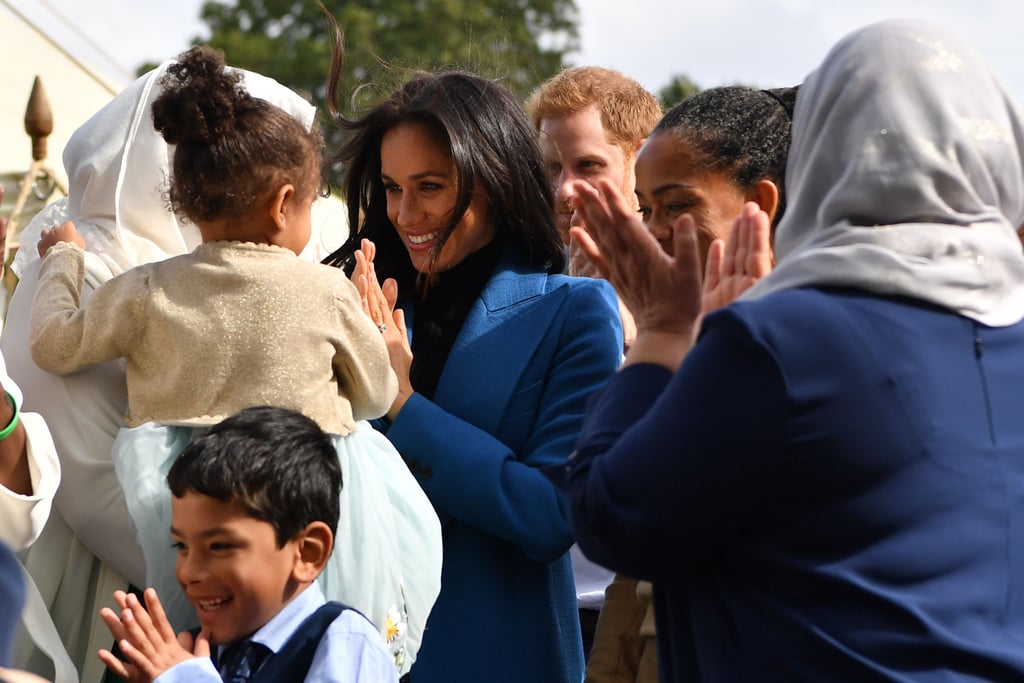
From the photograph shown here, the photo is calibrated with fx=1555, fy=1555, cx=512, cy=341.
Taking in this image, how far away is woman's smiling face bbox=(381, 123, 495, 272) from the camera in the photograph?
384 centimetres

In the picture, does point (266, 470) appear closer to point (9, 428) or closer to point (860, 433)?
point (9, 428)

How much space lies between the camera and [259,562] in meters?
2.90

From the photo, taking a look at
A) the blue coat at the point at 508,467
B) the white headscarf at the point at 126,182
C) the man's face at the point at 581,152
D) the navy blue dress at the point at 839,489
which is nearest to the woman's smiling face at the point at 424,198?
the blue coat at the point at 508,467

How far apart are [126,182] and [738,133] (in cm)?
141

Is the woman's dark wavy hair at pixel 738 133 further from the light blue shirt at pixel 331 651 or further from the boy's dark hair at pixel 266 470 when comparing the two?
the light blue shirt at pixel 331 651

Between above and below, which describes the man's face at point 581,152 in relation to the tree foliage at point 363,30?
above

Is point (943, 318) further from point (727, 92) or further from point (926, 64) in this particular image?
point (727, 92)

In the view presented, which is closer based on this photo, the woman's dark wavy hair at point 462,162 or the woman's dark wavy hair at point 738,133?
the woman's dark wavy hair at point 738,133

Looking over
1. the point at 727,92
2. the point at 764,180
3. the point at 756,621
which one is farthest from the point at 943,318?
the point at 727,92

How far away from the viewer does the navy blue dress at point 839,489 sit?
86.7 inches

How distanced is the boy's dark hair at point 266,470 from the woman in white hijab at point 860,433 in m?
0.70

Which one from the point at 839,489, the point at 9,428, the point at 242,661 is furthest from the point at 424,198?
the point at 839,489

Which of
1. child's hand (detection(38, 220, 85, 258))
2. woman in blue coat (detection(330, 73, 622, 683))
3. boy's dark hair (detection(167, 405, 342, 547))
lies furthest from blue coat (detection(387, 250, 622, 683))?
child's hand (detection(38, 220, 85, 258))

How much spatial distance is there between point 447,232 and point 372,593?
42.6 inches
